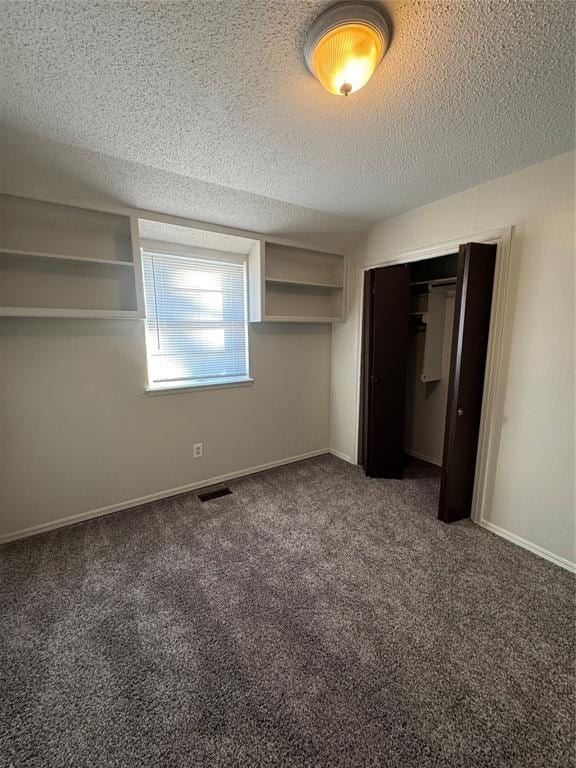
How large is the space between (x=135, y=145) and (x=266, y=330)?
1748 millimetres

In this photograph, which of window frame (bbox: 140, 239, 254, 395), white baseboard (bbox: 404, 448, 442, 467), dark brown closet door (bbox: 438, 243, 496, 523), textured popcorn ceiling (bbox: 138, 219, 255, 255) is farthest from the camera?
white baseboard (bbox: 404, 448, 442, 467)

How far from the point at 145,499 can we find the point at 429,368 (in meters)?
3.09

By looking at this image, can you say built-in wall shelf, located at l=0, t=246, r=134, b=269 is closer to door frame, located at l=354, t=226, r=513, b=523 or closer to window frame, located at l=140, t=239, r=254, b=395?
window frame, located at l=140, t=239, r=254, b=395

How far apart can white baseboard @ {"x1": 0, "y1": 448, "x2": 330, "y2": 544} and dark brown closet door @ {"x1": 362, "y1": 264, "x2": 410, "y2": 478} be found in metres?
0.84

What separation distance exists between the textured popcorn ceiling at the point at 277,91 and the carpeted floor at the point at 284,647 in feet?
8.05

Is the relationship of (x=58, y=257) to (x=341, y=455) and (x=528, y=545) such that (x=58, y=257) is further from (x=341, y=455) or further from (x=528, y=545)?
(x=528, y=545)

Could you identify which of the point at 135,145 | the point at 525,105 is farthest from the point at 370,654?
the point at 135,145

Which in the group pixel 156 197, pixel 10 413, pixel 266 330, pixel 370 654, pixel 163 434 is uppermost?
pixel 156 197

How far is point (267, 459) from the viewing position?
130 inches

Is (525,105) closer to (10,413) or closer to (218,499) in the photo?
(218,499)

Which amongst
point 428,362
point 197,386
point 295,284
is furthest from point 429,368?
point 197,386

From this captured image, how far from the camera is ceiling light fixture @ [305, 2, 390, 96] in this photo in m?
0.95

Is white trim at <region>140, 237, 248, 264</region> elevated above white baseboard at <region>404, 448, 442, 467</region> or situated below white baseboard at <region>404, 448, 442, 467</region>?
above

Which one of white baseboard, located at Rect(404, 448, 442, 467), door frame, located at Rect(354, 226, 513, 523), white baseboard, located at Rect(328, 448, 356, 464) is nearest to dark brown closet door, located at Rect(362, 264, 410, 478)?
white baseboard, located at Rect(328, 448, 356, 464)
